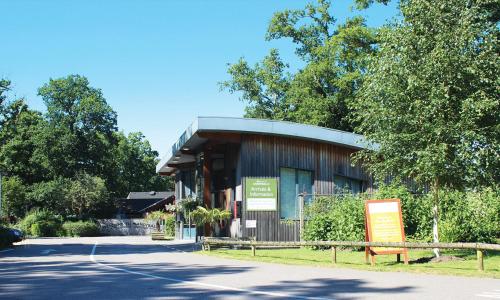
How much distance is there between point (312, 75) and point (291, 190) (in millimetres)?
20932

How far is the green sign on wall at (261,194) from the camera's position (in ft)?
86.6

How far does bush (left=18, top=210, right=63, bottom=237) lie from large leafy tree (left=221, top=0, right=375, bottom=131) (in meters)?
21.0

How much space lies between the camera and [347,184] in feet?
96.4

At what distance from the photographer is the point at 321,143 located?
28.4m

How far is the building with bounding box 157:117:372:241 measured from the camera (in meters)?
26.2

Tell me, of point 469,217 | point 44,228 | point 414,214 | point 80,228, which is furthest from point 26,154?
point 469,217

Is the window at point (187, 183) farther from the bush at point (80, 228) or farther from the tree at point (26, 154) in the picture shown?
the tree at point (26, 154)

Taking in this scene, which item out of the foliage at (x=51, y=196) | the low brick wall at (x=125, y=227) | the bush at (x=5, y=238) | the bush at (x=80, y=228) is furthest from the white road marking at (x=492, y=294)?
the foliage at (x=51, y=196)

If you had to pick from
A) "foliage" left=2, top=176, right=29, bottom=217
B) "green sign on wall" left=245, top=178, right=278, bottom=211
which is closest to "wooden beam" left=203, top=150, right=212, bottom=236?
"green sign on wall" left=245, top=178, right=278, bottom=211

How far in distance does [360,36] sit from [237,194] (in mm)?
20999

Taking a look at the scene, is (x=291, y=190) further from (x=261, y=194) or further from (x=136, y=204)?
(x=136, y=204)

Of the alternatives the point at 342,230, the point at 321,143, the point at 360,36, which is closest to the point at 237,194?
the point at 321,143

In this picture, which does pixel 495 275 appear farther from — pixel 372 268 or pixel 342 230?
pixel 342 230

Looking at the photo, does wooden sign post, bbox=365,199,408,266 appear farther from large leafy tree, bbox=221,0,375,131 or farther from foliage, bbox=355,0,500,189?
large leafy tree, bbox=221,0,375,131
